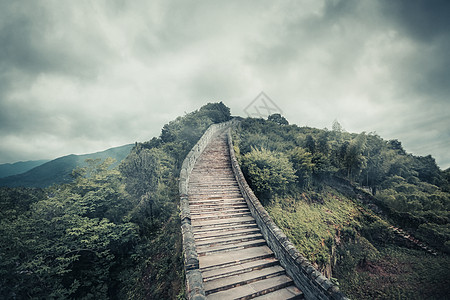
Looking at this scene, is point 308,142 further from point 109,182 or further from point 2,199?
point 2,199

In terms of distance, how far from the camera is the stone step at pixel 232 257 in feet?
14.0

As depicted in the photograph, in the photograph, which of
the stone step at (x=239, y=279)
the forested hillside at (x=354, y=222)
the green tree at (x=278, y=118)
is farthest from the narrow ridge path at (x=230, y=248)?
the green tree at (x=278, y=118)

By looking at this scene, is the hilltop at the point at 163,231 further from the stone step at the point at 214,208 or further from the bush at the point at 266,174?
the stone step at the point at 214,208

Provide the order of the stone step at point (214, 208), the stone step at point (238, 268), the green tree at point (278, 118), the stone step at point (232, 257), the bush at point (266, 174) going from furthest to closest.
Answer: the green tree at point (278, 118)
the bush at point (266, 174)
the stone step at point (214, 208)
the stone step at point (232, 257)
the stone step at point (238, 268)

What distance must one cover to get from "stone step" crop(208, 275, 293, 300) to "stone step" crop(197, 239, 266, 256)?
1.10 meters

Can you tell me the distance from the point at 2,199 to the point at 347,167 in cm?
2315

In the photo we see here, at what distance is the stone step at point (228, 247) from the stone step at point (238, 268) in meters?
0.54

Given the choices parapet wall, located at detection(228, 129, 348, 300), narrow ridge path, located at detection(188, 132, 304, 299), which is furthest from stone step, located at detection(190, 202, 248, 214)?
parapet wall, located at detection(228, 129, 348, 300)

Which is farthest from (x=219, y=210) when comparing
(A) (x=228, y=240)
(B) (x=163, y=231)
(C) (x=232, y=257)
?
(B) (x=163, y=231)

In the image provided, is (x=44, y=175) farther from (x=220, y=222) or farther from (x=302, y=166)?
(x=302, y=166)

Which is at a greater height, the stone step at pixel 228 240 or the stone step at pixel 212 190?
the stone step at pixel 212 190

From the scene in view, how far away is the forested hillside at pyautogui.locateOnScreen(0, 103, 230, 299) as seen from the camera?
5.15m

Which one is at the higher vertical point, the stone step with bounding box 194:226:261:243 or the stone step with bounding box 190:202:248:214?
the stone step with bounding box 190:202:248:214

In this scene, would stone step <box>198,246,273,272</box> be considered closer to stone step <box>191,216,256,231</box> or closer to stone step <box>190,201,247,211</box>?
stone step <box>191,216,256,231</box>
